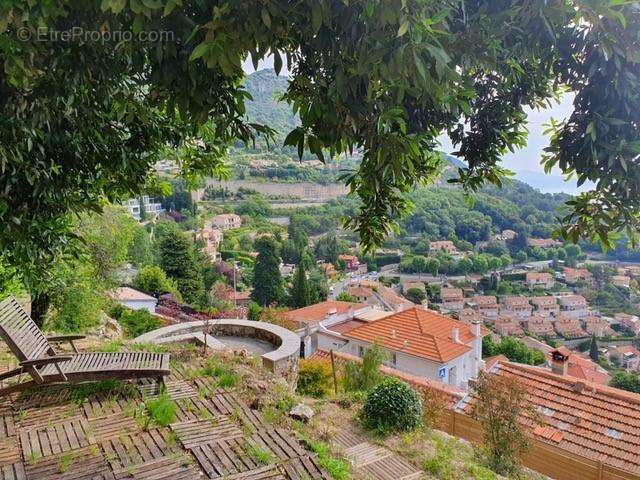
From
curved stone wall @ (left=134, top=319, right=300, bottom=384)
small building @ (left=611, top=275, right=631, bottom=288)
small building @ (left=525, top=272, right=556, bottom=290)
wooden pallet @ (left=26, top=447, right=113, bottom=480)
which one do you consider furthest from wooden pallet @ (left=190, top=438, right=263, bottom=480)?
small building @ (left=611, top=275, right=631, bottom=288)

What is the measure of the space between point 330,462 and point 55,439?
191cm

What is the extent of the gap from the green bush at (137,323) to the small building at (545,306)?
45.6m

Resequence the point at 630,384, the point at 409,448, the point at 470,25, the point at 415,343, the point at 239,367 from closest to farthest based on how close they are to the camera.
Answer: the point at 470,25
the point at 409,448
the point at 239,367
the point at 415,343
the point at 630,384

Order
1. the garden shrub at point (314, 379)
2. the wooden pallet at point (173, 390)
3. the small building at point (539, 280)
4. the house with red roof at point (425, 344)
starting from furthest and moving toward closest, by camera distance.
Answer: the small building at point (539, 280)
the house with red roof at point (425, 344)
the garden shrub at point (314, 379)
the wooden pallet at point (173, 390)

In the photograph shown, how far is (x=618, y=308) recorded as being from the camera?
50094mm

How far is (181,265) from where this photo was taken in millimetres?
27844

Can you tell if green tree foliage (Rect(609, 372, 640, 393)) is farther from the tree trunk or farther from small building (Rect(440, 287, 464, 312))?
the tree trunk

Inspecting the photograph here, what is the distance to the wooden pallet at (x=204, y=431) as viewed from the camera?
3.21 m

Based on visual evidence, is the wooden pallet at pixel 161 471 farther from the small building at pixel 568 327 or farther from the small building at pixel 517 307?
the small building at pixel 517 307

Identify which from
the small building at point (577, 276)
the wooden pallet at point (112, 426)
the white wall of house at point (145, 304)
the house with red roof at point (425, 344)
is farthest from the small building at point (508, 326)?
the wooden pallet at point (112, 426)

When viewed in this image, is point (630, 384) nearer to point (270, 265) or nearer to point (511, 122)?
point (270, 265)

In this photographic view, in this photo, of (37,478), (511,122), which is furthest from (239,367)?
(511,122)

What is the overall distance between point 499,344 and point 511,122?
31.0 metres

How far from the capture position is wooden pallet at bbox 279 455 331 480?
2.87 metres
